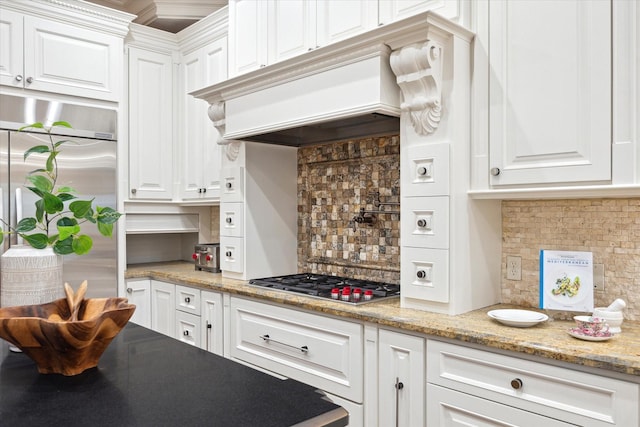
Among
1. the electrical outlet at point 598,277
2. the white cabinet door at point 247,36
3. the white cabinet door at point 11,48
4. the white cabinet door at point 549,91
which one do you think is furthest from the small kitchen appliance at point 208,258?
the electrical outlet at point 598,277

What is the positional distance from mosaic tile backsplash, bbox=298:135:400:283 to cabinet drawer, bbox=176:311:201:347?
0.75 m

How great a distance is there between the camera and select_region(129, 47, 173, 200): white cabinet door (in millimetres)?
3676

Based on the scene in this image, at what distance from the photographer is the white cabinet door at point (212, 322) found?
2996 millimetres

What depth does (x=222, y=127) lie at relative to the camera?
3166 mm

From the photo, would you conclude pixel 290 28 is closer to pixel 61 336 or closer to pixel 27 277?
pixel 27 277

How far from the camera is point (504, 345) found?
1720 millimetres

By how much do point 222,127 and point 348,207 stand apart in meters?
0.93

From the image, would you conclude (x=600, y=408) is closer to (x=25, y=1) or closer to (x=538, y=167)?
(x=538, y=167)

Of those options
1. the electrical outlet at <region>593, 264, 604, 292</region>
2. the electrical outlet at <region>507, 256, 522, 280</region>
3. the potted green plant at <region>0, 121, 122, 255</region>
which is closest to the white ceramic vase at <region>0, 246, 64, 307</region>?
the potted green plant at <region>0, 121, 122, 255</region>

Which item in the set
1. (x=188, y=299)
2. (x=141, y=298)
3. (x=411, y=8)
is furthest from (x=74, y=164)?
(x=411, y=8)

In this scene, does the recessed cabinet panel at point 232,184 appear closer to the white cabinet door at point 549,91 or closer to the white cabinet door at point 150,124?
the white cabinet door at point 150,124

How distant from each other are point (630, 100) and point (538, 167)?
374 mm

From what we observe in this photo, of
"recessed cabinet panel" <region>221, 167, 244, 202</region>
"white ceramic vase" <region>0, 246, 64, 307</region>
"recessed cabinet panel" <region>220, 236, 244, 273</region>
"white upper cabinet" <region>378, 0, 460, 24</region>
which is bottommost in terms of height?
"recessed cabinet panel" <region>220, 236, 244, 273</region>

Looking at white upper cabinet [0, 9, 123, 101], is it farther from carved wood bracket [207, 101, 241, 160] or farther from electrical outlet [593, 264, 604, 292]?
electrical outlet [593, 264, 604, 292]
